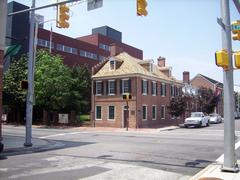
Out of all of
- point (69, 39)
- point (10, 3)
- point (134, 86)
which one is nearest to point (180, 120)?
point (134, 86)

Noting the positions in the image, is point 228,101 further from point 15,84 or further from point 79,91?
point 79,91

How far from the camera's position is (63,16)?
1227 cm

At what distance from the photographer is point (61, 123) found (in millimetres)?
41469

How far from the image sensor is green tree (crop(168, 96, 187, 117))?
40.7m

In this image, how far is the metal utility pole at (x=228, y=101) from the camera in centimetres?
961

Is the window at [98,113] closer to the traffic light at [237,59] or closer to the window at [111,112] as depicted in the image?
the window at [111,112]

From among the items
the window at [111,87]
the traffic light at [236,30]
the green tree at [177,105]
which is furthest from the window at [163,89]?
the traffic light at [236,30]

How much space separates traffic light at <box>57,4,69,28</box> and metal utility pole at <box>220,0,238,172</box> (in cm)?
575

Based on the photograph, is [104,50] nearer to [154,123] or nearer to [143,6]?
[154,123]

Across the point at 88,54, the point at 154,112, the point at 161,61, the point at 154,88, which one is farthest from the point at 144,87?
the point at 88,54

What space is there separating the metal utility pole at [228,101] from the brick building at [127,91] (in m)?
25.9

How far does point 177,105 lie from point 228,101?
103ft

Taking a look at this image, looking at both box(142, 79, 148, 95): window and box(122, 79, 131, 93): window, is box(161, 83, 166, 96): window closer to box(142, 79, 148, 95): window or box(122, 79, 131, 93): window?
box(142, 79, 148, 95): window

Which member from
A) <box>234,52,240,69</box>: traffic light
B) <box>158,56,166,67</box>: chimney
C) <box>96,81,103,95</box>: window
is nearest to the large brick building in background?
<box>96,81,103,95</box>: window
